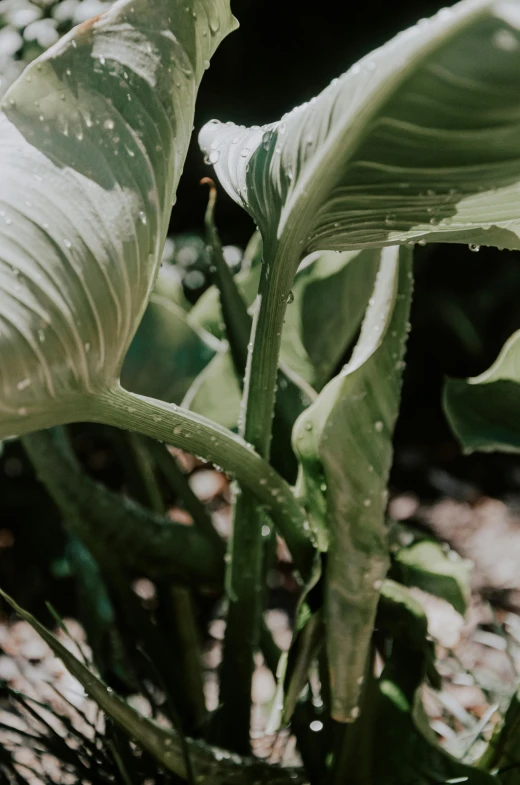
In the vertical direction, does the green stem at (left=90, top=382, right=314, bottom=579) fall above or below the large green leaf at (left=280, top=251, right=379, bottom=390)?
below

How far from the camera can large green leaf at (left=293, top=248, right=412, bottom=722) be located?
45cm

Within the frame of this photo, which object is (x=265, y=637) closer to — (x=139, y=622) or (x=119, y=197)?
(x=139, y=622)

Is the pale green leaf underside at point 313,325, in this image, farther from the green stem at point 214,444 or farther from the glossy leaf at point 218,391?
the green stem at point 214,444

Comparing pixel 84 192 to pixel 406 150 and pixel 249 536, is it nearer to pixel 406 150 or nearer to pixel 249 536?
pixel 406 150

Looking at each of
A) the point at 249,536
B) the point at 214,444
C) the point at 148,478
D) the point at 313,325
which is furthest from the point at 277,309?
the point at 148,478

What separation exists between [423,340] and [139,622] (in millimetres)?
1487

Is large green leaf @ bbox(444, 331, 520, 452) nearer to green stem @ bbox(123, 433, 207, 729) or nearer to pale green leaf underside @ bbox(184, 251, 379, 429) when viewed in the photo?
pale green leaf underside @ bbox(184, 251, 379, 429)

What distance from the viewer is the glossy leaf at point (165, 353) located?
744 mm

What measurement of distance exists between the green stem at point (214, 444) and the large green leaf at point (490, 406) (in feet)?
0.55

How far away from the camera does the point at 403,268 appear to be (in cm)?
49

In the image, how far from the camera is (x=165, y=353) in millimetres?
756

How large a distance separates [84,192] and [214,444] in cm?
17

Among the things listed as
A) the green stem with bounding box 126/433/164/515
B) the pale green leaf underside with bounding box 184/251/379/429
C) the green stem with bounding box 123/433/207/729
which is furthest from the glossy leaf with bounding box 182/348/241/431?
the green stem with bounding box 126/433/164/515

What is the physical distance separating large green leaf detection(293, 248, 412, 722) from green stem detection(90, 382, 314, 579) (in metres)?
0.02
